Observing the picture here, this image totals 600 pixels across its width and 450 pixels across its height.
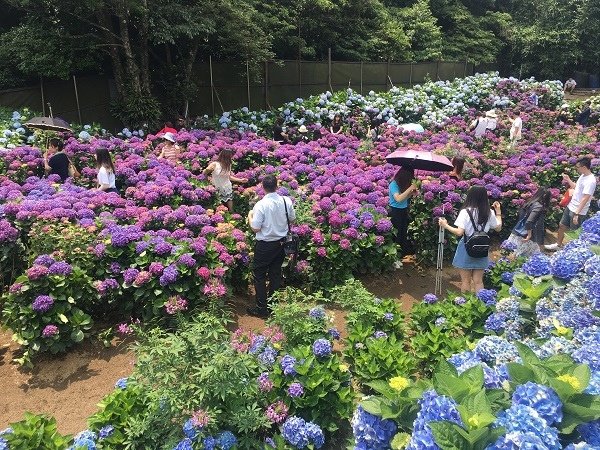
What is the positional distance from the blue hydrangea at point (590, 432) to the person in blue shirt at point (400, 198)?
13.5 ft

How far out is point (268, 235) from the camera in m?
4.57

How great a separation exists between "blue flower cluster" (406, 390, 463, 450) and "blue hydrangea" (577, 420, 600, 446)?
0.38 m

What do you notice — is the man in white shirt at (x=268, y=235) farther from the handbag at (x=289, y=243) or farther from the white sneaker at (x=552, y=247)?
the white sneaker at (x=552, y=247)

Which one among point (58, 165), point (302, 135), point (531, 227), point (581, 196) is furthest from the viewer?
point (302, 135)

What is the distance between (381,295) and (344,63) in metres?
14.3

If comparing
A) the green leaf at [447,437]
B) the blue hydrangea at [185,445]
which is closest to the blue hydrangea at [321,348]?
the blue hydrangea at [185,445]

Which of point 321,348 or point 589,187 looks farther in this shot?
point 589,187

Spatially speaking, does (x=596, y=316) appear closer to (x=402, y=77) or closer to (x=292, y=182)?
(x=292, y=182)

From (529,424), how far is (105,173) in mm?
5691

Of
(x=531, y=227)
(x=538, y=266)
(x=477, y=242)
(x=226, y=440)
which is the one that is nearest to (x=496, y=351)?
(x=538, y=266)

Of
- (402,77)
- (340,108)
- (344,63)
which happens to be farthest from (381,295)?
(402,77)

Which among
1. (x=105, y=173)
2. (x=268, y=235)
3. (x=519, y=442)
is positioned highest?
(x=519, y=442)

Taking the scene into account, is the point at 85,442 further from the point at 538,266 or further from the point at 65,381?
the point at 538,266

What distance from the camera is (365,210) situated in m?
5.55
